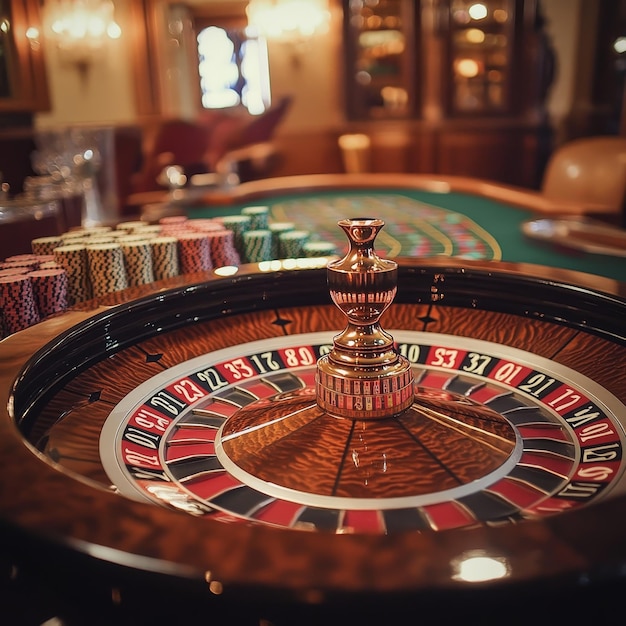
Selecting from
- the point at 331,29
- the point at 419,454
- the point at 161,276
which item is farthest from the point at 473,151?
the point at 419,454

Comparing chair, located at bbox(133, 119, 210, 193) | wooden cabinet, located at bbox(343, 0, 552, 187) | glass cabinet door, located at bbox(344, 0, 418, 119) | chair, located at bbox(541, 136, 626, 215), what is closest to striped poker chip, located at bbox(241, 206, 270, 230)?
chair, located at bbox(541, 136, 626, 215)

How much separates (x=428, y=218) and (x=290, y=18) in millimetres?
7668

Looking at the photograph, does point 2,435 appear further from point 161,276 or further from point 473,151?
point 473,151

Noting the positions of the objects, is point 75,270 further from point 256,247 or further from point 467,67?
point 467,67

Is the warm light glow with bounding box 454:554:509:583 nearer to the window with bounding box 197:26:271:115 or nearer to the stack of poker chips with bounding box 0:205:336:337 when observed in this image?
the stack of poker chips with bounding box 0:205:336:337

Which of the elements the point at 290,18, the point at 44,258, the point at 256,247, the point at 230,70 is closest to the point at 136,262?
the point at 44,258

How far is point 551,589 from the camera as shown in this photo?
434 millimetres

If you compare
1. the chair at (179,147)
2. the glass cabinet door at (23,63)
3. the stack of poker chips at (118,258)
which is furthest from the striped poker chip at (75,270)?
the chair at (179,147)

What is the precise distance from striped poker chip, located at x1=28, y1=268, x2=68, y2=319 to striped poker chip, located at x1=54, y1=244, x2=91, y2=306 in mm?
118

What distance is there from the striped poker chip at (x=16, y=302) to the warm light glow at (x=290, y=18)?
29.8 ft

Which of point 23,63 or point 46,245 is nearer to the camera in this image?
point 46,245

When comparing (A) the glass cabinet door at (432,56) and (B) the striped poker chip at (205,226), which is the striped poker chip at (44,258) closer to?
(B) the striped poker chip at (205,226)

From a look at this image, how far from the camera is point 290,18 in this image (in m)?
9.61

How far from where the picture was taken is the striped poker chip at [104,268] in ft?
4.45
